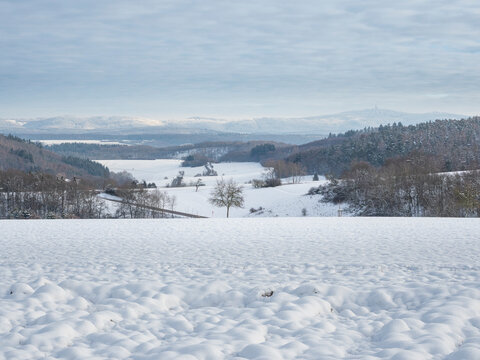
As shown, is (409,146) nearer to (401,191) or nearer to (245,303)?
(401,191)

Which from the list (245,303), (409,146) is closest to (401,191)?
(245,303)

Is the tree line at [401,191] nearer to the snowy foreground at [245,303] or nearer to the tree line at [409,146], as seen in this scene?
the snowy foreground at [245,303]

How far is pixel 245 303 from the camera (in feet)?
29.5

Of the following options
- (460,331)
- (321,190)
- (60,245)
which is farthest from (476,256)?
(321,190)

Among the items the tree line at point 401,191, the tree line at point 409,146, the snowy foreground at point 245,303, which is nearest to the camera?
the snowy foreground at point 245,303

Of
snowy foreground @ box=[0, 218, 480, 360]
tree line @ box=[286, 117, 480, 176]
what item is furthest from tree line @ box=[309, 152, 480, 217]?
tree line @ box=[286, 117, 480, 176]

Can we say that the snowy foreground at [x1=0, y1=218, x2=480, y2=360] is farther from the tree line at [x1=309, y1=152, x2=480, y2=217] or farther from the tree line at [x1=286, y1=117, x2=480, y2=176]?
the tree line at [x1=286, y1=117, x2=480, y2=176]

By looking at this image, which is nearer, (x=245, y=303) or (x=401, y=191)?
(x=245, y=303)

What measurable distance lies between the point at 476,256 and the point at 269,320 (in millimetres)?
9460

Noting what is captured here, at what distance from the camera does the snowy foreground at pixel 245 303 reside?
258 inches

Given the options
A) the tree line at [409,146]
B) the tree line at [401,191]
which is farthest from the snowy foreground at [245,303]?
the tree line at [409,146]

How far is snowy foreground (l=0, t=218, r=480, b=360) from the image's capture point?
21.5ft

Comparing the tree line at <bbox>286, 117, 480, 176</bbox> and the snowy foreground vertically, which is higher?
the tree line at <bbox>286, 117, 480, 176</bbox>

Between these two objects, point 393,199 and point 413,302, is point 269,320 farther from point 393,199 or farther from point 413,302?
point 393,199
